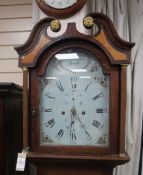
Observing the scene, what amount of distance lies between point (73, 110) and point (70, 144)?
171 millimetres

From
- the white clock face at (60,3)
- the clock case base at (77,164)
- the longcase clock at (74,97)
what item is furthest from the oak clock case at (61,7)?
the clock case base at (77,164)

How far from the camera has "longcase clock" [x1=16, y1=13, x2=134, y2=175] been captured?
46.3 inches

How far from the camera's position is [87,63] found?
1233 millimetres

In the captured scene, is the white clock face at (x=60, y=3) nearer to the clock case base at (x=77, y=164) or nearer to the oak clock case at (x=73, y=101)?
the oak clock case at (x=73, y=101)

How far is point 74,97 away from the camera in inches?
48.2

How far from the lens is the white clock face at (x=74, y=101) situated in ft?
3.95

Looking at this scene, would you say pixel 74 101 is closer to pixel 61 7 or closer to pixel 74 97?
pixel 74 97

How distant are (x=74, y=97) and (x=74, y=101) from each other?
0.02 meters

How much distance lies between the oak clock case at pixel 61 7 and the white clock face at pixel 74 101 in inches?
11.2

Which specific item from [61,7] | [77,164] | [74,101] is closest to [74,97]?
[74,101]

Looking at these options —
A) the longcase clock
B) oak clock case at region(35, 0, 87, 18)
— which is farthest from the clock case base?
oak clock case at region(35, 0, 87, 18)

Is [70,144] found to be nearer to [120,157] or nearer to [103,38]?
[120,157]

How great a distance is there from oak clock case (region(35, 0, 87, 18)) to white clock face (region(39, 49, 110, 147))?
284 millimetres

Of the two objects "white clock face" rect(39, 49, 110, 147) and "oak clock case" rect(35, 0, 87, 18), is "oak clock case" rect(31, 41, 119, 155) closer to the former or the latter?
"white clock face" rect(39, 49, 110, 147)
